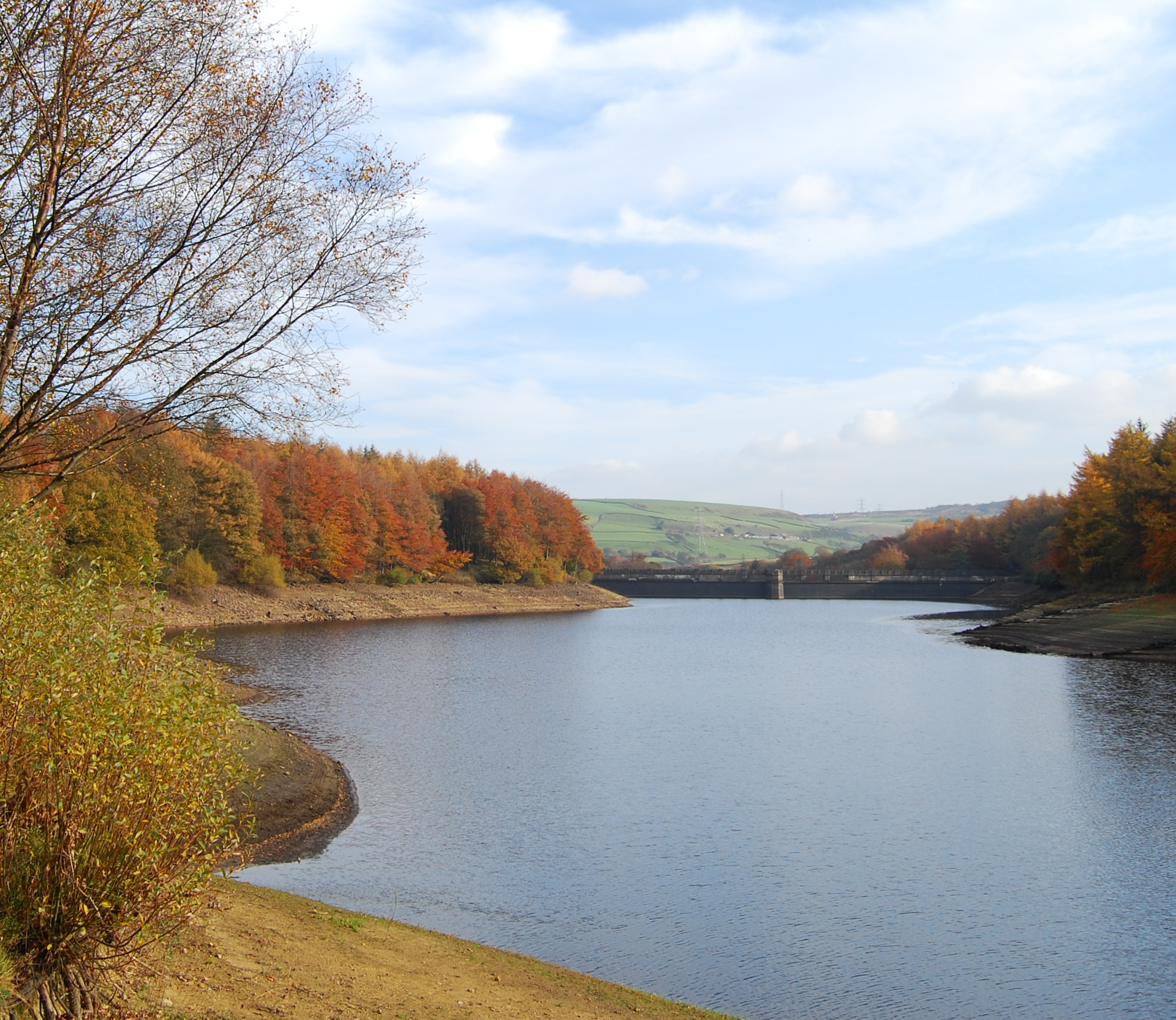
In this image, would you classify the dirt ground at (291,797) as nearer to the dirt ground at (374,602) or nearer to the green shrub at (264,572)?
the dirt ground at (374,602)

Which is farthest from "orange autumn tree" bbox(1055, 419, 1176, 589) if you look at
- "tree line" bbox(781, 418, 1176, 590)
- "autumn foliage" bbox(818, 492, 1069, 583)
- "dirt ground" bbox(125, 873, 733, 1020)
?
"dirt ground" bbox(125, 873, 733, 1020)

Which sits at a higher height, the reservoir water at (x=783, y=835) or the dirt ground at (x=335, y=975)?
the dirt ground at (x=335, y=975)

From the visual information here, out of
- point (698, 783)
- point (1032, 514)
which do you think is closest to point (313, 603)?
point (698, 783)

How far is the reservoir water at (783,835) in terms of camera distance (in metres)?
13.7

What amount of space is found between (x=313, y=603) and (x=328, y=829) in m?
66.1

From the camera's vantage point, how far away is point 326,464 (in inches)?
3706

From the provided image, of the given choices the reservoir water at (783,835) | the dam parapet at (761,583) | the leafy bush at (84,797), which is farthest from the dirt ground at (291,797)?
the dam parapet at (761,583)

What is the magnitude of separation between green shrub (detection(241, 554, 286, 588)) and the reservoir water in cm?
3885

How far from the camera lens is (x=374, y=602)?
89.1 meters

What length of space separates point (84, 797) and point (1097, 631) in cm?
6215

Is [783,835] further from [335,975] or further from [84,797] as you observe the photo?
[84,797]

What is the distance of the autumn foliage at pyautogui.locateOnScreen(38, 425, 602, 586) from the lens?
2522 inches

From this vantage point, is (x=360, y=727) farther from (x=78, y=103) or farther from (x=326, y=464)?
(x=326, y=464)

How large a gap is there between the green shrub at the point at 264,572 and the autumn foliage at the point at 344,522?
0.42ft
